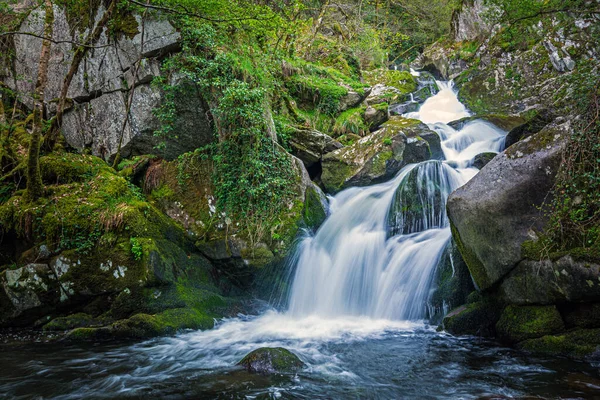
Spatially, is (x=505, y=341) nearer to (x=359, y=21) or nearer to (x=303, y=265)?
(x=303, y=265)

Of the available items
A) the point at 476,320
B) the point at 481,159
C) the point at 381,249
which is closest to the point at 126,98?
the point at 381,249

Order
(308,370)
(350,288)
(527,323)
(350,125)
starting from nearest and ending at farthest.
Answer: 1. (308,370)
2. (527,323)
3. (350,288)
4. (350,125)

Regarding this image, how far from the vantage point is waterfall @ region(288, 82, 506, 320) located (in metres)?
6.91

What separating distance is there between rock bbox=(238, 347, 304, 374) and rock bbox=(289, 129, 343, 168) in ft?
20.8

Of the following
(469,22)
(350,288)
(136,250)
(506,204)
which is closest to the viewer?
(506,204)

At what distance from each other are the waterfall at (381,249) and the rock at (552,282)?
1.71 metres

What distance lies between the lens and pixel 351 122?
1211 cm

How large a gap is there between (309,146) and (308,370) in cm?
680

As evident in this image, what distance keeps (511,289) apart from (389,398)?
2.44 m

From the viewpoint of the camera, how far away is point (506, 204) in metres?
5.15

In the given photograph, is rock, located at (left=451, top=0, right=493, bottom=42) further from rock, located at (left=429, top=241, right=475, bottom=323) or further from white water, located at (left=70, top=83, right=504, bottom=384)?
rock, located at (left=429, top=241, right=475, bottom=323)

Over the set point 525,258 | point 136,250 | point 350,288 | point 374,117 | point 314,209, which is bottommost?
point 350,288

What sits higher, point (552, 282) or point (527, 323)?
point (552, 282)

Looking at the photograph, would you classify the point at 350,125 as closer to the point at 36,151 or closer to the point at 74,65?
the point at 74,65
